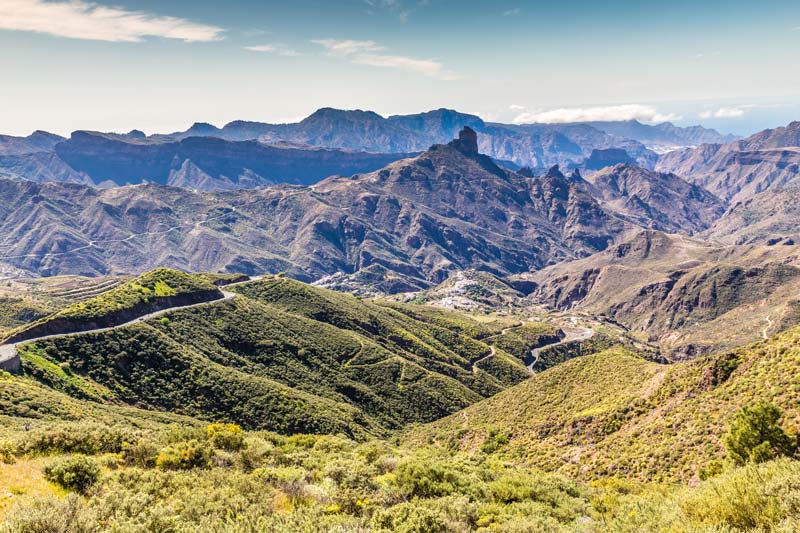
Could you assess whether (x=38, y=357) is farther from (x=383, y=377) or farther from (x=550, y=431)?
(x=550, y=431)

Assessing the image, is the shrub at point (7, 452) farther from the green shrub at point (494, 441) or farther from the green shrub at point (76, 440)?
the green shrub at point (494, 441)

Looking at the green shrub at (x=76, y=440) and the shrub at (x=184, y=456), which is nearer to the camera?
the green shrub at (x=76, y=440)

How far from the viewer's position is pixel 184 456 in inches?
1558

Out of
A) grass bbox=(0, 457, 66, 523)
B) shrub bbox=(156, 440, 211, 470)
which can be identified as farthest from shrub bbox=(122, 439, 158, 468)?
grass bbox=(0, 457, 66, 523)

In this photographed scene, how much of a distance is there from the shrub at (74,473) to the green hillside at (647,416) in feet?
176

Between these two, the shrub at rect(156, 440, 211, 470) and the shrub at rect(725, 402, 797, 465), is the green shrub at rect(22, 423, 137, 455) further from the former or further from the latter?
the shrub at rect(725, 402, 797, 465)

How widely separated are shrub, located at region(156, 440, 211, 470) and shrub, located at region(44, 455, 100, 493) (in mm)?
7405

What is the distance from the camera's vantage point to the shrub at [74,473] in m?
30.4

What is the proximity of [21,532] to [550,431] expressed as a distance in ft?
234

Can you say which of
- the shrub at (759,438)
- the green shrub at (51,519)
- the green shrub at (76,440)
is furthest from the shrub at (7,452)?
the shrub at (759,438)

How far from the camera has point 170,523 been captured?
2408 centimetres

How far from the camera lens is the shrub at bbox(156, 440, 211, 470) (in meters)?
38.9

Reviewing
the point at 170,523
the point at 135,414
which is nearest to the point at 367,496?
the point at 170,523

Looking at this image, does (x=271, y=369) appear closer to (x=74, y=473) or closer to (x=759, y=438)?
(x=74, y=473)
